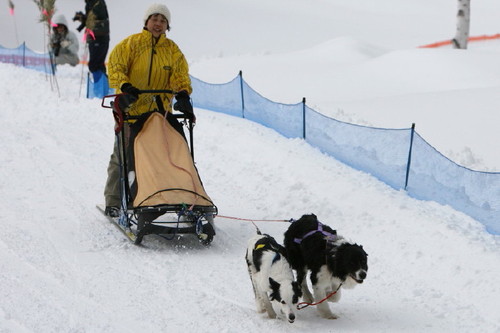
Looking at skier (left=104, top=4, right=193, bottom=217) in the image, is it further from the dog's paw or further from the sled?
the dog's paw

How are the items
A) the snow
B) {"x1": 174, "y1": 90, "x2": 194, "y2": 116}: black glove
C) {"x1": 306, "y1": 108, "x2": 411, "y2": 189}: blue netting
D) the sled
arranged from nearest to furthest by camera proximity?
the snow < the sled < {"x1": 174, "y1": 90, "x2": 194, "y2": 116}: black glove < {"x1": 306, "y1": 108, "x2": 411, "y2": 189}: blue netting

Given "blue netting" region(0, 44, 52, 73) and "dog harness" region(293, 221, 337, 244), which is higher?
"blue netting" region(0, 44, 52, 73)

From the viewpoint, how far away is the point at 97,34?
14.8 meters

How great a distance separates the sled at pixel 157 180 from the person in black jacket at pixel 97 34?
7.56 m

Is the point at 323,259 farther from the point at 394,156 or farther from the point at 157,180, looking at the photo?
the point at 394,156

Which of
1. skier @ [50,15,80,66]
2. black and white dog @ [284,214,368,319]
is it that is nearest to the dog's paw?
black and white dog @ [284,214,368,319]

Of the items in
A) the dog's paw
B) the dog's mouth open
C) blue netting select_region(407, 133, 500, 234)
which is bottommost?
the dog's paw

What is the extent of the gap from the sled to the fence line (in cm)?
257

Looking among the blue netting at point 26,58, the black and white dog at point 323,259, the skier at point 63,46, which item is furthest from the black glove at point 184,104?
the skier at point 63,46

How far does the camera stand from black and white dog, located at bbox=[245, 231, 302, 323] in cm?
494

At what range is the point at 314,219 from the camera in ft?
18.5

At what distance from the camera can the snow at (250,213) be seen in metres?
5.57

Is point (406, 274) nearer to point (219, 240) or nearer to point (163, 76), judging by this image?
point (219, 240)

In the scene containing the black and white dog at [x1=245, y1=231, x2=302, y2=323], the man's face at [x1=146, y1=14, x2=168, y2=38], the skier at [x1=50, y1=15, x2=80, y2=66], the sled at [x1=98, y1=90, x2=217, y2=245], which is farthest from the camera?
the skier at [x1=50, y1=15, x2=80, y2=66]
